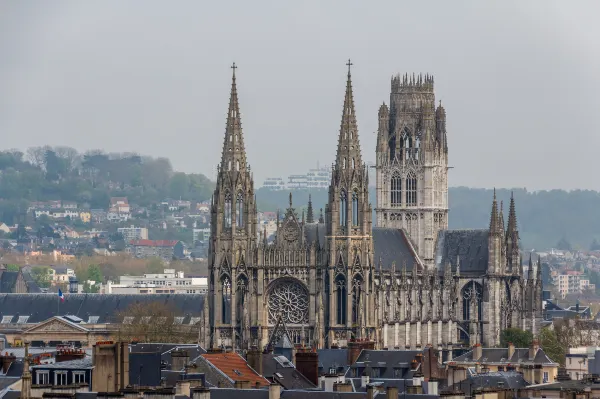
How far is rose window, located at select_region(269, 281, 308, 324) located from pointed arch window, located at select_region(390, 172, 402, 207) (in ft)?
54.4

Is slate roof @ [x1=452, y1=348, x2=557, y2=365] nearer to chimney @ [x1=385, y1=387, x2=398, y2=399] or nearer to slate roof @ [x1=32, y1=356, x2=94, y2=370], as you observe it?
slate roof @ [x1=32, y1=356, x2=94, y2=370]

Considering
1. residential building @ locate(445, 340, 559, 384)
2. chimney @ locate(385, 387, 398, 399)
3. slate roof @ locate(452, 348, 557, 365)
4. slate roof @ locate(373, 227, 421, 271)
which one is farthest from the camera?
slate roof @ locate(373, 227, 421, 271)

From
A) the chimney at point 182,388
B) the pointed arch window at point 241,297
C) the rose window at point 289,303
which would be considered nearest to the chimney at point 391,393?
the chimney at point 182,388

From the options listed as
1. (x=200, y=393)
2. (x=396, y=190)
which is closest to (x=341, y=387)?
(x=200, y=393)

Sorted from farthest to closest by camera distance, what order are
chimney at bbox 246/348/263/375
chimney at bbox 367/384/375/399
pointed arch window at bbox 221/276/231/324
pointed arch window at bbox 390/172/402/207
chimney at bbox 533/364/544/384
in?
1. pointed arch window at bbox 390/172/402/207
2. pointed arch window at bbox 221/276/231/324
3. chimney at bbox 533/364/544/384
4. chimney at bbox 246/348/263/375
5. chimney at bbox 367/384/375/399

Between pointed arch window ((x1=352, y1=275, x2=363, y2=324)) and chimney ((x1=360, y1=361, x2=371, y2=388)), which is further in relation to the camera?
pointed arch window ((x1=352, y1=275, x2=363, y2=324))

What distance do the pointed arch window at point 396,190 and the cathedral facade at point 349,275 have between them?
2119 mm

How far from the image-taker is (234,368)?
96250 mm

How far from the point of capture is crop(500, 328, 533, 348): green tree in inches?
6068

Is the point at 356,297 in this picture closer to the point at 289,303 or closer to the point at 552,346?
the point at 289,303

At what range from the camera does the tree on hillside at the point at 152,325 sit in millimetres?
148000

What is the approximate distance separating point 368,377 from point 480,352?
36001mm

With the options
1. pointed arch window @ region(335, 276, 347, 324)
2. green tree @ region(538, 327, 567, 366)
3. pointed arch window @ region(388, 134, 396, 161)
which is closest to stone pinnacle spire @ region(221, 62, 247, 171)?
Answer: pointed arch window @ region(335, 276, 347, 324)

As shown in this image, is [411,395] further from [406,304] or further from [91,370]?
[406,304]
